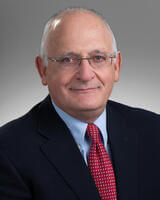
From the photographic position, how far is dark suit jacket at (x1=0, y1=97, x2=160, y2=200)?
5.08 feet

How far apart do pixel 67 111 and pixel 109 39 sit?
0.33m

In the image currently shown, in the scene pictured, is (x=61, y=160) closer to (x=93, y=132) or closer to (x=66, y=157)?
(x=66, y=157)

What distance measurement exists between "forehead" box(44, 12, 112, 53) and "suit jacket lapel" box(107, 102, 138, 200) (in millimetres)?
361

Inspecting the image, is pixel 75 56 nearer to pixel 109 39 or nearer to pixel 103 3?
pixel 109 39

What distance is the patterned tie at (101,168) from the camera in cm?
161

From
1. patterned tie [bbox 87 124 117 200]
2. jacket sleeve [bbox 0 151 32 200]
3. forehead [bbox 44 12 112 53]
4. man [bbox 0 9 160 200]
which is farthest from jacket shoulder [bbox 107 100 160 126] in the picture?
jacket sleeve [bbox 0 151 32 200]

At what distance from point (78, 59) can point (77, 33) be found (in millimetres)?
98

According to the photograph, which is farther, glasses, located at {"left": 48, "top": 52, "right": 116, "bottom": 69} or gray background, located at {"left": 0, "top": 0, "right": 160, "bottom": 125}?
gray background, located at {"left": 0, "top": 0, "right": 160, "bottom": 125}

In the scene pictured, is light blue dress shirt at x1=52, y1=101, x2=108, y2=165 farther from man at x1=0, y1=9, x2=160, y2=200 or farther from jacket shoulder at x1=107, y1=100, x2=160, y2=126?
jacket shoulder at x1=107, y1=100, x2=160, y2=126

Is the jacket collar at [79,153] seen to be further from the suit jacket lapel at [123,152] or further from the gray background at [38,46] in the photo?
the gray background at [38,46]

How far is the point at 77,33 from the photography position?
1559 millimetres

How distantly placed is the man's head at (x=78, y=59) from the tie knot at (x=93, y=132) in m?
0.04

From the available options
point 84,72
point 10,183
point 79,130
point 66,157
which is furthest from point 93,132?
point 10,183

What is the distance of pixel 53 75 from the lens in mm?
1619
